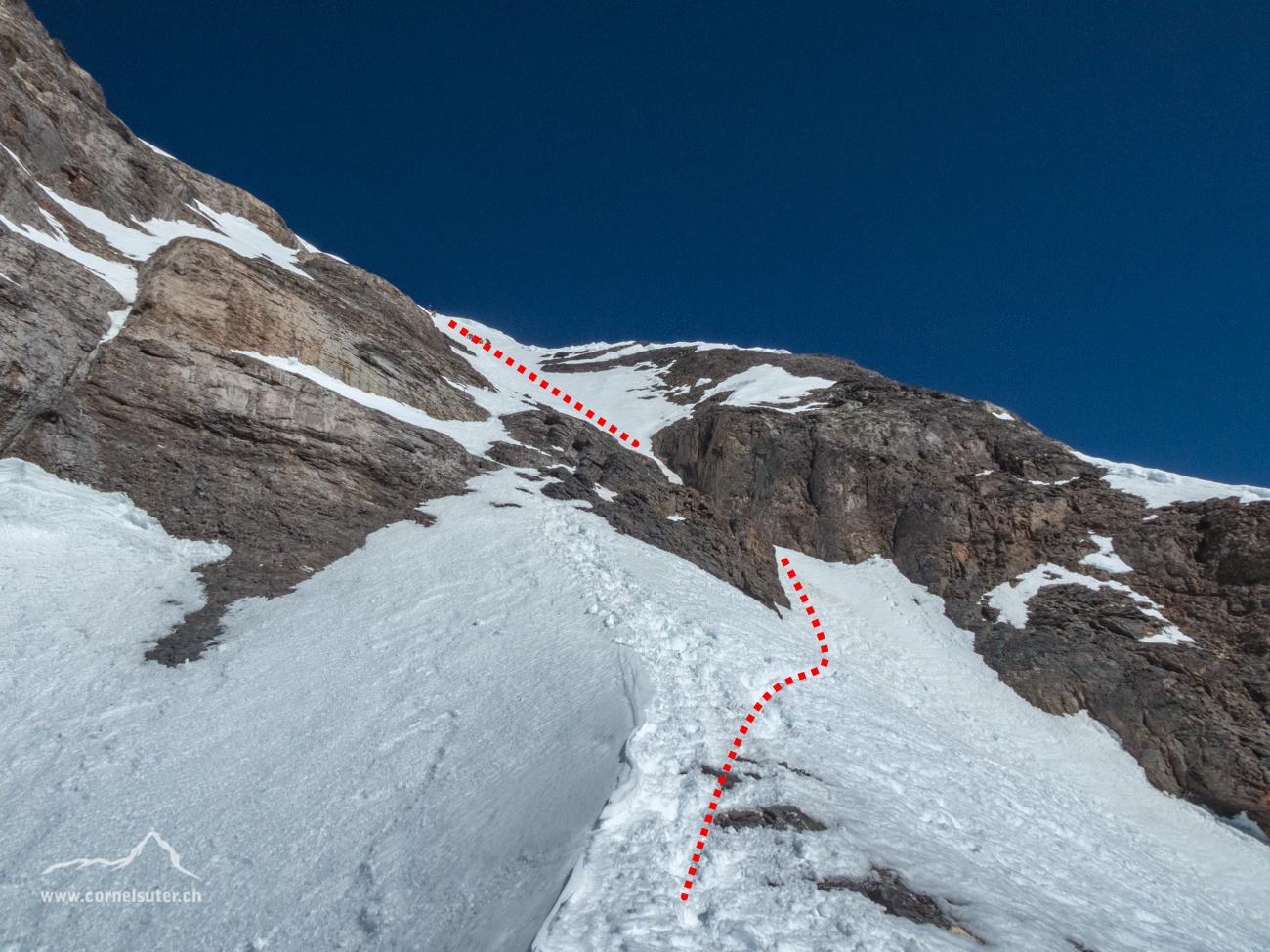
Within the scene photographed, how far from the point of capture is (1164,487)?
86.1ft

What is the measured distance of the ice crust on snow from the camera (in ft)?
78.2

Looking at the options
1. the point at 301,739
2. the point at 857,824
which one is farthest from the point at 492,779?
the point at 857,824

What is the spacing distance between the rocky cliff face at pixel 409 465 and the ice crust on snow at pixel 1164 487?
0.76m

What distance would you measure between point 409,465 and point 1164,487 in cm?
3246

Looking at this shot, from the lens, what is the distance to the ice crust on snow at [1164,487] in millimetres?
23844

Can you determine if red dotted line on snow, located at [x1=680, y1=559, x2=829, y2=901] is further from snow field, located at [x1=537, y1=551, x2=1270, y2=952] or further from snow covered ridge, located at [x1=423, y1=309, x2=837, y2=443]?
snow covered ridge, located at [x1=423, y1=309, x2=837, y2=443]

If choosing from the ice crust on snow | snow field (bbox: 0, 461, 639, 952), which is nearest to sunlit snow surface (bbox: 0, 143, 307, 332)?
snow field (bbox: 0, 461, 639, 952)

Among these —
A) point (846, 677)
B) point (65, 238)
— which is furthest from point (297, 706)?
point (65, 238)

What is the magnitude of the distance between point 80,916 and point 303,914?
244 centimetres

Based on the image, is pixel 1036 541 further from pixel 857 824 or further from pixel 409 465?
pixel 409 465

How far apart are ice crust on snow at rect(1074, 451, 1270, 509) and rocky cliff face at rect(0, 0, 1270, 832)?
0.76 meters

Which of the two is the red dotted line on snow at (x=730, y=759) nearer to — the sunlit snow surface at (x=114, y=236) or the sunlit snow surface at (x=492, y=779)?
the sunlit snow surface at (x=492, y=779)

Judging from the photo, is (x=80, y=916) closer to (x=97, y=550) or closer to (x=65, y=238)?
(x=97, y=550)

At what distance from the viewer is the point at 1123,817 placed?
1598 centimetres
